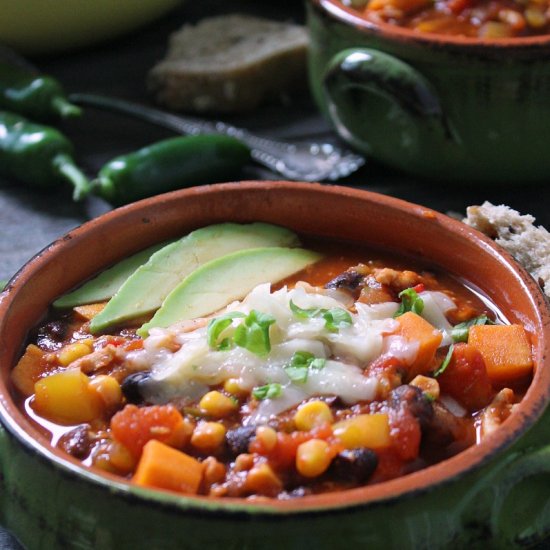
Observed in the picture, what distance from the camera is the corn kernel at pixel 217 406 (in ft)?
7.16

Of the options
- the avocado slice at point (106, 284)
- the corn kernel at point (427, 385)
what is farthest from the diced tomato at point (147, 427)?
the avocado slice at point (106, 284)

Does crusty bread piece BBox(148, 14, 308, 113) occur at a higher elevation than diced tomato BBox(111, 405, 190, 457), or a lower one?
lower

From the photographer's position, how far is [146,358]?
2.34m

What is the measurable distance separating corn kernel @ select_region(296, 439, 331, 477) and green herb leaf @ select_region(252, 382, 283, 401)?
0.62ft

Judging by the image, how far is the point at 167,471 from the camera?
198 cm

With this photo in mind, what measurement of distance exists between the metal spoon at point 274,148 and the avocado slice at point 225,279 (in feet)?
3.56

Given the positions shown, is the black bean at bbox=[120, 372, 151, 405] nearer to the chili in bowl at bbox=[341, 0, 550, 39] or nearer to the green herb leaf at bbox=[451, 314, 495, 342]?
the green herb leaf at bbox=[451, 314, 495, 342]

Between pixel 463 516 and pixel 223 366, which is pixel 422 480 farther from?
pixel 223 366

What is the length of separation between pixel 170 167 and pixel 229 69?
752 mm

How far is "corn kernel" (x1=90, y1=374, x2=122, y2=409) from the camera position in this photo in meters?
2.24

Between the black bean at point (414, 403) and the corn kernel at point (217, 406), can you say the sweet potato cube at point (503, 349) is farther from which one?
the corn kernel at point (217, 406)

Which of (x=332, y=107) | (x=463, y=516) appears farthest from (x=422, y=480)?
(x=332, y=107)

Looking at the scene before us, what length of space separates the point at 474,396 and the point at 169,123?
94.7 inches

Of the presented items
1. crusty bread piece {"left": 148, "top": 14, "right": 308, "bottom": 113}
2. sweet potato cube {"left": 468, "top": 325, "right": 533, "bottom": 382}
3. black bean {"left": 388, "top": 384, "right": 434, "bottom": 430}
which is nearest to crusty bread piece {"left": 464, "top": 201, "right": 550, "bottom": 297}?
sweet potato cube {"left": 468, "top": 325, "right": 533, "bottom": 382}
